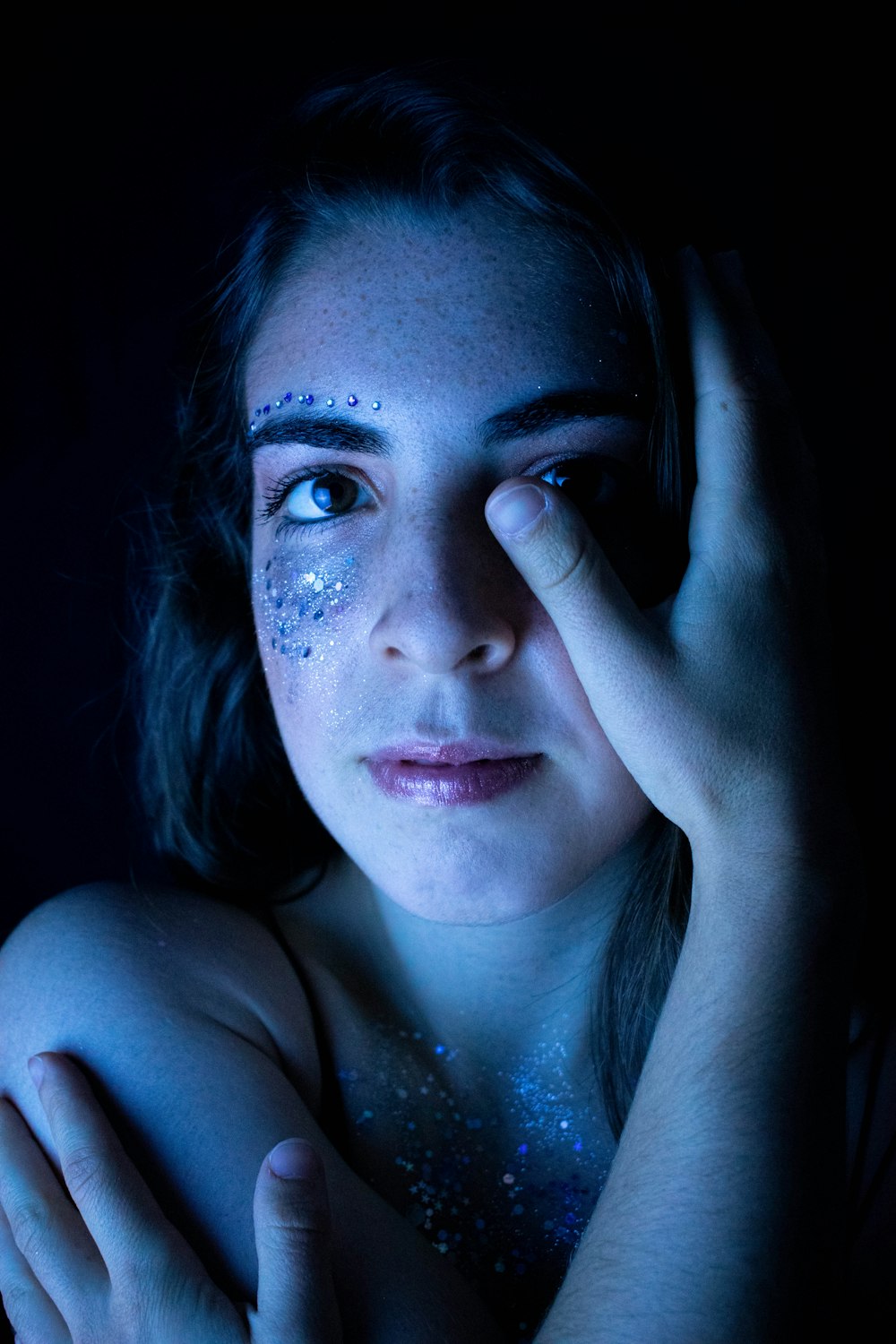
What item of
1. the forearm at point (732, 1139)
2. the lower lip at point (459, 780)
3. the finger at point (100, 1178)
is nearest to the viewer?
the forearm at point (732, 1139)

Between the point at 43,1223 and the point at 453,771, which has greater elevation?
the point at 453,771

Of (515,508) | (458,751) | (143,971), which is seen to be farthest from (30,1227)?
(515,508)

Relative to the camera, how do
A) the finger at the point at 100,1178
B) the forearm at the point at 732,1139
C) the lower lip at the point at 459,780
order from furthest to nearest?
the lower lip at the point at 459,780, the finger at the point at 100,1178, the forearm at the point at 732,1139

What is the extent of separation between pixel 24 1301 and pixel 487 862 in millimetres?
648

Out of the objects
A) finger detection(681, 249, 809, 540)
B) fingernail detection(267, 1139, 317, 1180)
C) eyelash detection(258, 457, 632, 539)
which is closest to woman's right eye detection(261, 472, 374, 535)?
eyelash detection(258, 457, 632, 539)

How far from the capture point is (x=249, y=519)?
142 centimetres

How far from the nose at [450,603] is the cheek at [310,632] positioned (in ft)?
0.18

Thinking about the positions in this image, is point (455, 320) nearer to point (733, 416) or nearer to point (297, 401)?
point (297, 401)

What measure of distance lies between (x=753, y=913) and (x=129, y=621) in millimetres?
1196

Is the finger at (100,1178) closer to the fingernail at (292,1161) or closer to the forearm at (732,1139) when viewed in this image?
the fingernail at (292,1161)

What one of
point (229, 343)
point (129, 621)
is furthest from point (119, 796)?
point (229, 343)

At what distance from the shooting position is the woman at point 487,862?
893 mm

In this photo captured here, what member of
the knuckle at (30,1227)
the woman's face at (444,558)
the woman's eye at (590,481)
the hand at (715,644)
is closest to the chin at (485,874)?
the woman's face at (444,558)

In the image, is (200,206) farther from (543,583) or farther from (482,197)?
(543,583)
